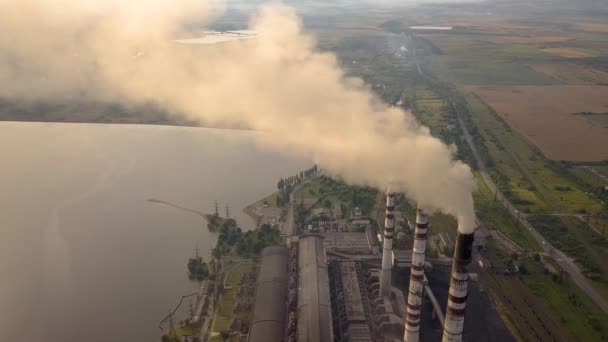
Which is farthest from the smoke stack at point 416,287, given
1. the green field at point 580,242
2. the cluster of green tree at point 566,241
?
the cluster of green tree at point 566,241

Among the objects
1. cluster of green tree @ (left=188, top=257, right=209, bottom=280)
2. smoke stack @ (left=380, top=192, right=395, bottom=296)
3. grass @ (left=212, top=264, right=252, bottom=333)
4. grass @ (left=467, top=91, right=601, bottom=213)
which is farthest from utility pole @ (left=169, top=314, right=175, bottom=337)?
grass @ (left=467, top=91, right=601, bottom=213)

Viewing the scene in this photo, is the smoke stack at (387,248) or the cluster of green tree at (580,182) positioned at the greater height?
the smoke stack at (387,248)

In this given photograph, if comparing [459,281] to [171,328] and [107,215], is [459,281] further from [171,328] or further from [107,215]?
[107,215]

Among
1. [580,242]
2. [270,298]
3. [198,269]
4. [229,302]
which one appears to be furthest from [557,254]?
[198,269]

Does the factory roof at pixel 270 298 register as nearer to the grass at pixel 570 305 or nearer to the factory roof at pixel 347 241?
the factory roof at pixel 347 241

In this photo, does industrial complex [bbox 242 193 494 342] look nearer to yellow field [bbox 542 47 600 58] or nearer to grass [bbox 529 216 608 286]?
grass [bbox 529 216 608 286]

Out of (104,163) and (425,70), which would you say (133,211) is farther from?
(425,70)

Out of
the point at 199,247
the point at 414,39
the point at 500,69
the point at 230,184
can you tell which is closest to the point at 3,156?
the point at 230,184

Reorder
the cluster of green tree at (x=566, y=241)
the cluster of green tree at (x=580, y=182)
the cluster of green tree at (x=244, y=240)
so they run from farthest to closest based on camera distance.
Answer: the cluster of green tree at (x=580, y=182) → the cluster of green tree at (x=244, y=240) → the cluster of green tree at (x=566, y=241)
